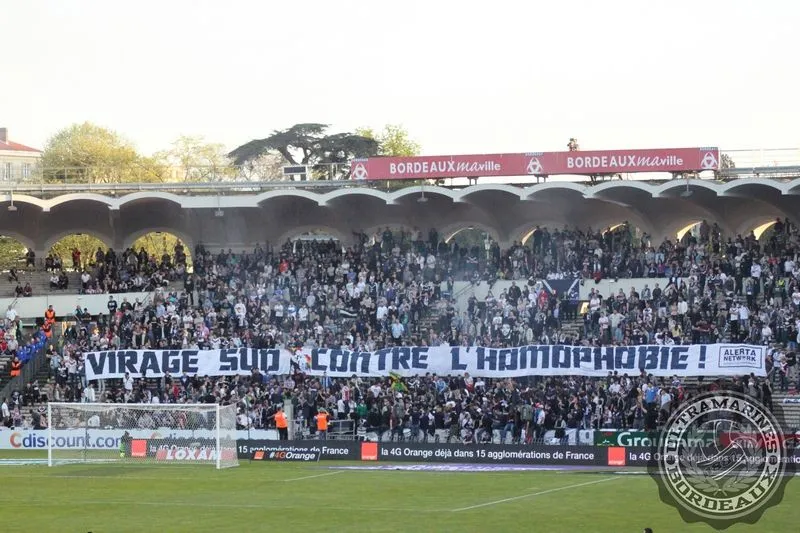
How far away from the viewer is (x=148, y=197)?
172ft

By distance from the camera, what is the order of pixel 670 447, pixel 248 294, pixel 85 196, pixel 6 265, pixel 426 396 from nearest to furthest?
pixel 670 447
pixel 426 396
pixel 248 294
pixel 85 196
pixel 6 265

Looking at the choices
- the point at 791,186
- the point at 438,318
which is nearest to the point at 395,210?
the point at 438,318

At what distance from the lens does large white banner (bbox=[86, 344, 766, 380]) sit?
38.4 m

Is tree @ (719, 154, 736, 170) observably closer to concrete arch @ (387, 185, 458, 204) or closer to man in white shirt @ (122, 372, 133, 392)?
concrete arch @ (387, 185, 458, 204)

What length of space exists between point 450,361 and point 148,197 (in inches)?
705

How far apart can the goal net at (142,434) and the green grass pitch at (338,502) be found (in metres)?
1.90

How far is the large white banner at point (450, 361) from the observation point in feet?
126

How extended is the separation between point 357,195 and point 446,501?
28.3 metres

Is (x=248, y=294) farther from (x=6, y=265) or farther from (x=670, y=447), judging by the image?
(x=6, y=265)


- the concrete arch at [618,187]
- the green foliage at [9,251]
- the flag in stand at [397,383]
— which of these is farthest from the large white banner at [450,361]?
the green foliage at [9,251]

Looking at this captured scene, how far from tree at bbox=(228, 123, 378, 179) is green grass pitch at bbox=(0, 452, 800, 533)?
5087 centimetres

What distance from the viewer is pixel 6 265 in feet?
268

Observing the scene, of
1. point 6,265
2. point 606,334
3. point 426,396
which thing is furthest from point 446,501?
point 6,265

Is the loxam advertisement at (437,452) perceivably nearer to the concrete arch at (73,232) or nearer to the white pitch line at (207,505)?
the white pitch line at (207,505)
